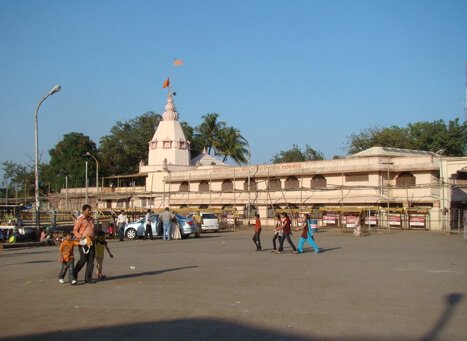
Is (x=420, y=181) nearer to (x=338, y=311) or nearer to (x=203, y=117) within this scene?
(x=338, y=311)

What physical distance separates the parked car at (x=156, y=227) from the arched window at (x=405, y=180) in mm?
20302

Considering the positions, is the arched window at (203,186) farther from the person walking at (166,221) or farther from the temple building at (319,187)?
the person walking at (166,221)

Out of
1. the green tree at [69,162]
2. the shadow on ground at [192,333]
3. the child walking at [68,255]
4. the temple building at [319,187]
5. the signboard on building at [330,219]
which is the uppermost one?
the green tree at [69,162]

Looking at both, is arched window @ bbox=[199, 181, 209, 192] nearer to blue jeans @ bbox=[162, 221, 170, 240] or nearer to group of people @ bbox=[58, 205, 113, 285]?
blue jeans @ bbox=[162, 221, 170, 240]

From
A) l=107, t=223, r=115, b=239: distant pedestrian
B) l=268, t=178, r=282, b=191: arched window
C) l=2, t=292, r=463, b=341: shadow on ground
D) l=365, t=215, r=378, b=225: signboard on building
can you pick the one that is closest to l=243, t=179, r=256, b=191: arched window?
l=268, t=178, r=282, b=191: arched window

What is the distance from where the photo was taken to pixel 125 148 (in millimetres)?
80312

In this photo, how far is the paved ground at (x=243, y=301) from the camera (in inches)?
318

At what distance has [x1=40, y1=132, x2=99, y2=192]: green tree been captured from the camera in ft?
257

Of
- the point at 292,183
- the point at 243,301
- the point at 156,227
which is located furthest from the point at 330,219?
the point at 243,301

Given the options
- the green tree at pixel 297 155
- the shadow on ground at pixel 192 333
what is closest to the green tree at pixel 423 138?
the green tree at pixel 297 155

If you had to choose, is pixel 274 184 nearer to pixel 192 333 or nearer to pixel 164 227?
pixel 164 227

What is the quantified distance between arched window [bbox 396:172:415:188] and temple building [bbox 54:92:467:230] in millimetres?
80

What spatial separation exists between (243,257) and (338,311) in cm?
1004

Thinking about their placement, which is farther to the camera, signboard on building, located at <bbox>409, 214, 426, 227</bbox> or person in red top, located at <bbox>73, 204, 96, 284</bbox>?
signboard on building, located at <bbox>409, 214, 426, 227</bbox>
